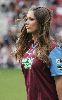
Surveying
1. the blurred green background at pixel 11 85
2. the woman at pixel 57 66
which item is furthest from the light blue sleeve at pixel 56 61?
the blurred green background at pixel 11 85

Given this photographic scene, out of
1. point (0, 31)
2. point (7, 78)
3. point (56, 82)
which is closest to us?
point (56, 82)

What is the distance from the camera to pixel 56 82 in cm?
498

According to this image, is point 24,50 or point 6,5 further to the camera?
point 6,5

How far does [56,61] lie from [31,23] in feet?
1.51

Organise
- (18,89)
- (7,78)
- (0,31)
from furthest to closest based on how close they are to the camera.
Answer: (0,31), (7,78), (18,89)

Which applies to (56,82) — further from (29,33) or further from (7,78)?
(7,78)

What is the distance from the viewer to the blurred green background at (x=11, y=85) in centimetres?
1236

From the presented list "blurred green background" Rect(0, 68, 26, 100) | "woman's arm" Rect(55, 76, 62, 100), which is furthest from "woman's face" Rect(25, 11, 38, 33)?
"blurred green background" Rect(0, 68, 26, 100)

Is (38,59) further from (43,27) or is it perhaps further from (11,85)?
(11,85)

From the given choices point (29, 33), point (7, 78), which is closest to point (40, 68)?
point (29, 33)

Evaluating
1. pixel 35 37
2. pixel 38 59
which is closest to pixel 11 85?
pixel 35 37

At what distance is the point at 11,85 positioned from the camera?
14.2 meters

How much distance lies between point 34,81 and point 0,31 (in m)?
16.2

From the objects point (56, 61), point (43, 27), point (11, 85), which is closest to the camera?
point (56, 61)
